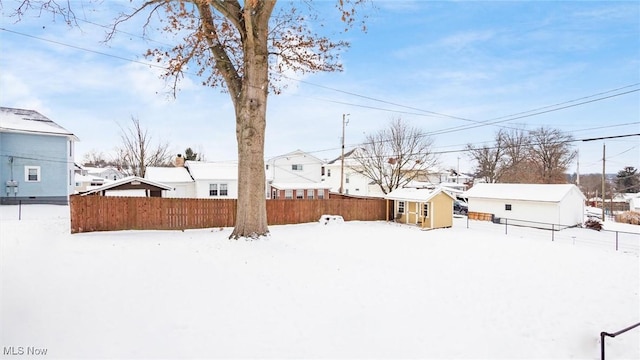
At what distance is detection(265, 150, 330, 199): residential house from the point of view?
29.9 metres

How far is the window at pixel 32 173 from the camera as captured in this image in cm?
2123

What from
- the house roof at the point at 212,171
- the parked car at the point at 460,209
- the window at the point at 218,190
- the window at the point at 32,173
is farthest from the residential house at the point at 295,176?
the window at the point at 32,173

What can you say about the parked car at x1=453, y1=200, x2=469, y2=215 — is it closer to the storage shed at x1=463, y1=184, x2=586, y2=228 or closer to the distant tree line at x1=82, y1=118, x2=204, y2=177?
the storage shed at x1=463, y1=184, x2=586, y2=228

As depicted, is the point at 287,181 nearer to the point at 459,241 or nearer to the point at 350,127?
the point at 350,127

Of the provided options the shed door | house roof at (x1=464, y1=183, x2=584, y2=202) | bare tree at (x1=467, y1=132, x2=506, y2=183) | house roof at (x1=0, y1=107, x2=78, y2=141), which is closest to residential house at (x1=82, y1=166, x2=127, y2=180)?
house roof at (x1=0, y1=107, x2=78, y2=141)

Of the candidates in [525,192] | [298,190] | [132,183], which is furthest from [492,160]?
[132,183]

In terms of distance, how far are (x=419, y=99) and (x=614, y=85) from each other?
10.9 meters

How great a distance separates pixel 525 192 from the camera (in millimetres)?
26953

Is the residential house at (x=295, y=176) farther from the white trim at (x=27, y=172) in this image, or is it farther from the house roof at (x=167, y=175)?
the white trim at (x=27, y=172)

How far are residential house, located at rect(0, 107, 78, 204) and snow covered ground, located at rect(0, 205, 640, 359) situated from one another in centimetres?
1478

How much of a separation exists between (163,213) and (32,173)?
15607mm

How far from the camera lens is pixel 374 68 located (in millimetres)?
17516

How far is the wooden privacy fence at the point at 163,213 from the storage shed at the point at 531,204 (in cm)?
1792

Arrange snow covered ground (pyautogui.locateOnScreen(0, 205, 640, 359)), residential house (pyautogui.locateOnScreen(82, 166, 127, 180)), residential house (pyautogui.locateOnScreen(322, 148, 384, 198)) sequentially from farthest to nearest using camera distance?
residential house (pyautogui.locateOnScreen(82, 166, 127, 180)) → residential house (pyautogui.locateOnScreen(322, 148, 384, 198)) → snow covered ground (pyautogui.locateOnScreen(0, 205, 640, 359))
